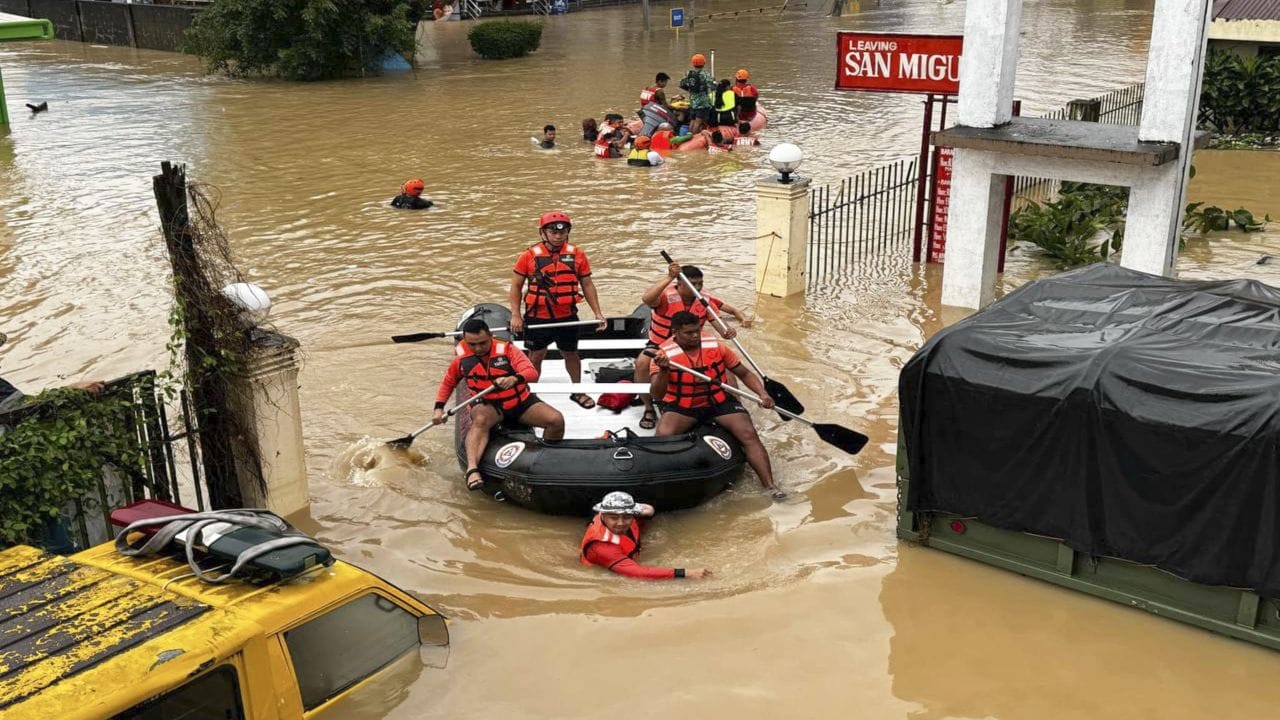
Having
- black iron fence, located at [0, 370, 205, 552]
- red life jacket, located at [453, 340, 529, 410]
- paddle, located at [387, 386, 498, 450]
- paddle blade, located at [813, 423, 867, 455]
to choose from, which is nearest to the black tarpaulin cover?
paddle blade, located at [813, 423, 867, 455]

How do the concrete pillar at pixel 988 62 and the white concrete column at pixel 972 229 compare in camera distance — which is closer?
the concrete pillar at pixel 988 62

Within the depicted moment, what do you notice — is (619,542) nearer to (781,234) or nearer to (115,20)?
(781,234)

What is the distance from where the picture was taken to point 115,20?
1838 inches

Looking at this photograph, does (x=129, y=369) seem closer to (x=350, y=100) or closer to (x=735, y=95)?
(x=735, y=95)

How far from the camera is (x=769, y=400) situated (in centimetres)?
980

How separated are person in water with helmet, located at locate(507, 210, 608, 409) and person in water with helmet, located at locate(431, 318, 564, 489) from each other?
5.63 ft

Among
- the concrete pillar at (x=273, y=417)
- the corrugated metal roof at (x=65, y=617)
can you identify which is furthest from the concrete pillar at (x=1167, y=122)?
the corrugated metal roof at (x=65, y=617)

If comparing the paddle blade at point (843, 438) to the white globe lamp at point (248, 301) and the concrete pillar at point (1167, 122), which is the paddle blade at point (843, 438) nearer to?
the white globe lamp at point (248, 301)

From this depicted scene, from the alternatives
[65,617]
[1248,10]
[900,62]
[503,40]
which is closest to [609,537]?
[65,617]

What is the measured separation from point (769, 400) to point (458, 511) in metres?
2.69

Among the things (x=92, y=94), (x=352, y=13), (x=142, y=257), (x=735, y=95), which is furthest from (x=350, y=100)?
(x=142, y=257)

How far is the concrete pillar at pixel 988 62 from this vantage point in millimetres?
13062

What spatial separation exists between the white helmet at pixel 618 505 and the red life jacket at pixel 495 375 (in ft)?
5.19

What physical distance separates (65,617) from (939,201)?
12693mm
